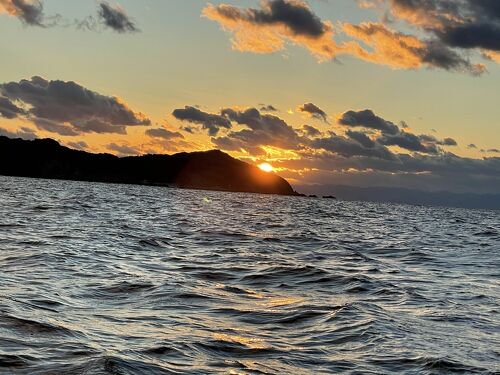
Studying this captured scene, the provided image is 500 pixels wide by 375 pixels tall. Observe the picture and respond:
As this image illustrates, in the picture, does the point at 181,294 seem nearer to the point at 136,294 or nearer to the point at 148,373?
the point at 136,294

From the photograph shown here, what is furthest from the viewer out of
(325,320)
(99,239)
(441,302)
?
(99,239)

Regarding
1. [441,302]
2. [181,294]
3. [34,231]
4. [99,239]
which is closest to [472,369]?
[441,302]

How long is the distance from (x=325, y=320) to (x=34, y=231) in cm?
2170

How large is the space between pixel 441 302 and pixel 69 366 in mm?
11241

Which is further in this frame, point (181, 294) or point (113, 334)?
point (181, 294)

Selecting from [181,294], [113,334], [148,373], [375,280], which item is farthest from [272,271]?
[148,373]

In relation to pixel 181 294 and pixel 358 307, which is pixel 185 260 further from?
pixel 358 307

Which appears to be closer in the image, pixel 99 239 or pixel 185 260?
pixel 185 260

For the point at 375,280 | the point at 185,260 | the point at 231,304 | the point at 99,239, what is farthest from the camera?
the point at 99,239

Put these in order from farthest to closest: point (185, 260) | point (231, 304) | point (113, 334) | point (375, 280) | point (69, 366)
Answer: point (185, 260), point (375, 280), point (231, 304), point (113, 334), point (69, 366)

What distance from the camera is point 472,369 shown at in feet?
31.4

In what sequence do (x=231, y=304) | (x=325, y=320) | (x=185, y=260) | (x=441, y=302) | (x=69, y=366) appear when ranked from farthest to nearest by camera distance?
(x=185, y=260) → (x=441, y=302) → (x=231, y=304) → (x=325, y=320) → (x=69, y=366)

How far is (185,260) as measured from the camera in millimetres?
22797

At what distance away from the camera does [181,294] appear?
1513cm
